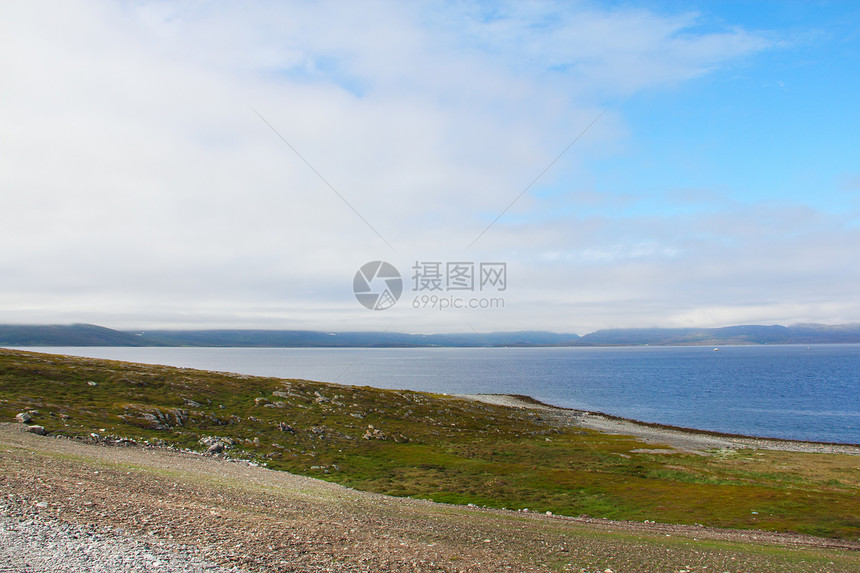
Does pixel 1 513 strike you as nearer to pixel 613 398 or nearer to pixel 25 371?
pixel 25 371

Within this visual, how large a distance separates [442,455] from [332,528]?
33404 mm

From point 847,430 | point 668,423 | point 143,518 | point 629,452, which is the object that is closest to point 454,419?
point 629,452

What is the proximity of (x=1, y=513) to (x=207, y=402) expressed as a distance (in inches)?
1779

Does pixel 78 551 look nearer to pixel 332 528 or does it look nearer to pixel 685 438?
pixel 332 528

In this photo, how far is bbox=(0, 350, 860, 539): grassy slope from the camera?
112 feet

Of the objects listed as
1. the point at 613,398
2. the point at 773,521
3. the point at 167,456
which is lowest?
the point at 613,398

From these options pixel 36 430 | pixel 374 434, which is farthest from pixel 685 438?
pixel 36 430

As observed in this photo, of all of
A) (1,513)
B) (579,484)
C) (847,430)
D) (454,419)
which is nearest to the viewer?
(1,513)

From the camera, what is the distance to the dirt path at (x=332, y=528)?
15820 millimetres

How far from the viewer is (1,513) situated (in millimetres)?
15758

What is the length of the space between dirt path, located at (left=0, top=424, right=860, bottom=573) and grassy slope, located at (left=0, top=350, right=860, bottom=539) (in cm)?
517

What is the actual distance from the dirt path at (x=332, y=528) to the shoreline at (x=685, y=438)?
140 feet

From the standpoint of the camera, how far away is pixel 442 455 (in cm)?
5084

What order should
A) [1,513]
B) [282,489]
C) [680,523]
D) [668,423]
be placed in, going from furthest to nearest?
[668,423] → [680,523] → [282,489] → [1,513]
